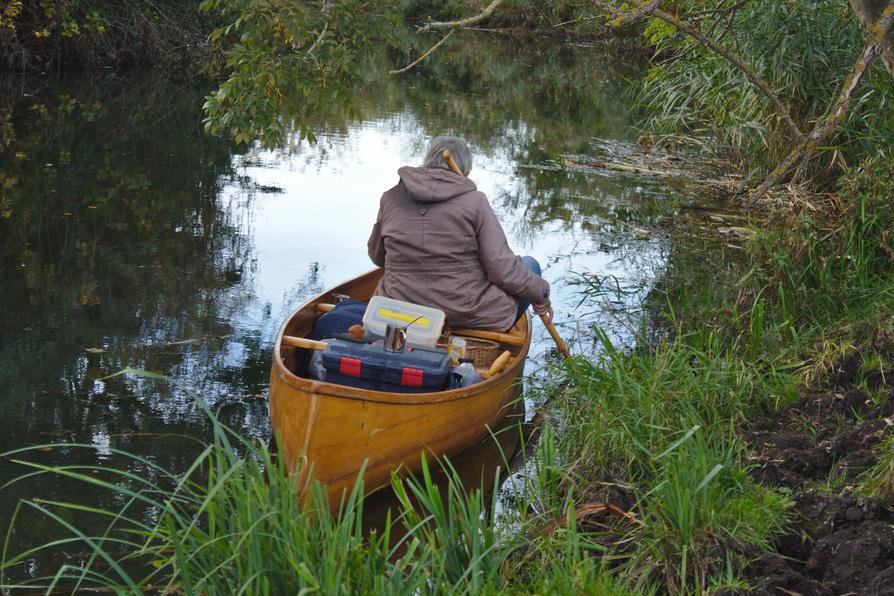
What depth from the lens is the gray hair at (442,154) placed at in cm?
A: 532

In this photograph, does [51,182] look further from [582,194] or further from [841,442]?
[841,442]

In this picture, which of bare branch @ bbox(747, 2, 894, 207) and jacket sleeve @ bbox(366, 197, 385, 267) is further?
jacket sleeve @ bbox(366, 197, 385, 267)

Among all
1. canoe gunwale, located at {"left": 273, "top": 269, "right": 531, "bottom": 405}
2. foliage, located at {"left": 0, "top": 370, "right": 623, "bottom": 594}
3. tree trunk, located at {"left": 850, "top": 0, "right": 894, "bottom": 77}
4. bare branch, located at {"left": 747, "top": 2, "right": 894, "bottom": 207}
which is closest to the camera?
foliage, located at {"left": 0, "top": 370, "right": 623, "bottom": 594}

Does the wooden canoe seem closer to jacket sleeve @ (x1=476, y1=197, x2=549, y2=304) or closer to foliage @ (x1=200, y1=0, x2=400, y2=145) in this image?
jacket sleeve @ (x1=476, y1=197, x2=549, y2=304)

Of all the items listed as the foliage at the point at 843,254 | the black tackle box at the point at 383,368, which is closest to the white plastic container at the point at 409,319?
the black tackle box at the point at 383,368

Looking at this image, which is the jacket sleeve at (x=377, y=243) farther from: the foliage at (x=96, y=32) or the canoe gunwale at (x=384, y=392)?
the foliage at (x=96, y=32)

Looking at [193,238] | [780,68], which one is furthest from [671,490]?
[780,68]

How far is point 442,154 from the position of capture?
532 centimetres

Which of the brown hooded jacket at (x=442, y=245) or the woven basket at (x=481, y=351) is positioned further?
the woven basket at (x=481, y=351)

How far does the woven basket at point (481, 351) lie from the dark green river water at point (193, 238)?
0.84 metres

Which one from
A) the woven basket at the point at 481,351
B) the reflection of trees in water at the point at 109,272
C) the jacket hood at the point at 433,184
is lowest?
the reflection of trees in water at the point at 109,272

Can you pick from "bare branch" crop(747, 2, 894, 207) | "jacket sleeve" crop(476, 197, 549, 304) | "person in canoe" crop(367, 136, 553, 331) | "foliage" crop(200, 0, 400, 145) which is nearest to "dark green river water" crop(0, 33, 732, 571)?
"foliage" crop(200, 0, 400, 145)

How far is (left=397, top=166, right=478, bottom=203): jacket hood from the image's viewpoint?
16.9 ft

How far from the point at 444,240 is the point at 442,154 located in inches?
16.8
